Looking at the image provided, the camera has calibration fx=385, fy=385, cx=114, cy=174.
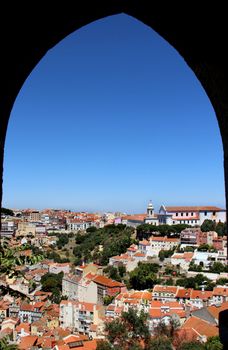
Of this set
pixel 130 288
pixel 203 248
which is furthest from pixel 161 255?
pixel 130 288

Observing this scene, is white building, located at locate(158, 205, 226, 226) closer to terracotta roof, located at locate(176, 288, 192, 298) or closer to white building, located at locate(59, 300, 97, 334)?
terracotta roof, located at locate(176, 288, 192, 298)

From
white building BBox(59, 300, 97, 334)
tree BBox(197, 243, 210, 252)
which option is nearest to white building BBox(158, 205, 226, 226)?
tree BBox(197, 243, 210, 252)

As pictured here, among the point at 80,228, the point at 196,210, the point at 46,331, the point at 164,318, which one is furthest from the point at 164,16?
the point at 80,228

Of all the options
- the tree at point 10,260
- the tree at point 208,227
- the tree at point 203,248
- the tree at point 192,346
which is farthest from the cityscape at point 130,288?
the tree at point 10,260

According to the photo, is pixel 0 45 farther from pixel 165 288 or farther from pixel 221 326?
pixel 165 288

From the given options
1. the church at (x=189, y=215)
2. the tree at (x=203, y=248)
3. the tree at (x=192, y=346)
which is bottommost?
the tree at (x=192, y=346)

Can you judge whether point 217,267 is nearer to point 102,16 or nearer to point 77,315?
point 77,315

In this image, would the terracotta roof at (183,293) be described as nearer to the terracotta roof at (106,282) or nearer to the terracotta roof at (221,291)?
the terracotta roof at (221,291)

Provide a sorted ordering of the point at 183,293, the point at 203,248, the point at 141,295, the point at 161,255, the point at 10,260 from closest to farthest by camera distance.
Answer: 1. the point at 10,260
2. the point at 141,295
3. the point at 183,293
4. the point at 203,248
5. the point at 161,255
